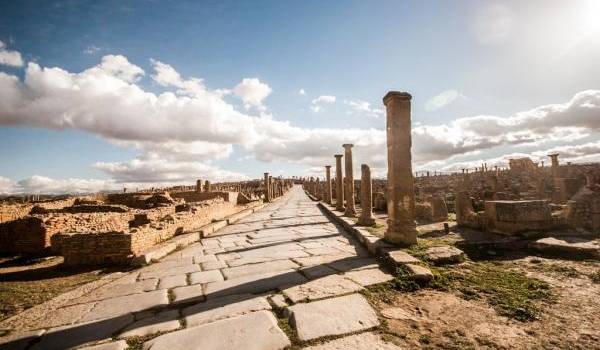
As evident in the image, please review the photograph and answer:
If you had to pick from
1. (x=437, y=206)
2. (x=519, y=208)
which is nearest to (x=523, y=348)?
(x=519, y=208)

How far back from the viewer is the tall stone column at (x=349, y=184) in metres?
11.7

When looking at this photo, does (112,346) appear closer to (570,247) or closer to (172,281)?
(172,281)

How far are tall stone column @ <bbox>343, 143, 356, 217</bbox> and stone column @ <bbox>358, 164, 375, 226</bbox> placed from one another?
5.81 ft

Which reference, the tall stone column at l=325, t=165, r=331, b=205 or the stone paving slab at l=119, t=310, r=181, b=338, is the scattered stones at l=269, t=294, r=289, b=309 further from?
the tall stone column at l=325, t=165, r=331, b=205

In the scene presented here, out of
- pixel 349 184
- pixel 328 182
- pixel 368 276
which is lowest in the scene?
pixel 368 276

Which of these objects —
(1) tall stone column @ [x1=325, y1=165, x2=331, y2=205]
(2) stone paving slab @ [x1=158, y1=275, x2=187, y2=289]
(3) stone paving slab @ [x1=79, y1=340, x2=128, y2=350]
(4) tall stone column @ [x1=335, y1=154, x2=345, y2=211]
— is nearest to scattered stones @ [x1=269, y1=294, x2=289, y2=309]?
(3) stone paving slab @ [x1=79, y1=340, x2=128, y2=350]

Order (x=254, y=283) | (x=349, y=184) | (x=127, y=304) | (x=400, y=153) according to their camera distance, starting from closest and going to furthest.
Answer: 1. (x=127, y=304)
2. (x=254, y=283)
3. (x=400, y=153)
4. (x=349, y=184)

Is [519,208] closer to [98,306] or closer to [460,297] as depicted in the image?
[460,297]

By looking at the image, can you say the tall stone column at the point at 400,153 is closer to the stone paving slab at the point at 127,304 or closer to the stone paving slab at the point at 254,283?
the stone paving slab at the point at 254,283

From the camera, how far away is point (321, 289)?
11.7 feet

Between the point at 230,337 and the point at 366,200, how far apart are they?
7229 mm

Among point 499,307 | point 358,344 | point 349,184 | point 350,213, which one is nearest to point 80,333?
point 358,344

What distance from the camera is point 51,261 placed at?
283 inches

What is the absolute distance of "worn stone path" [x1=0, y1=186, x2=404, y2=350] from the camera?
8.39 feet
